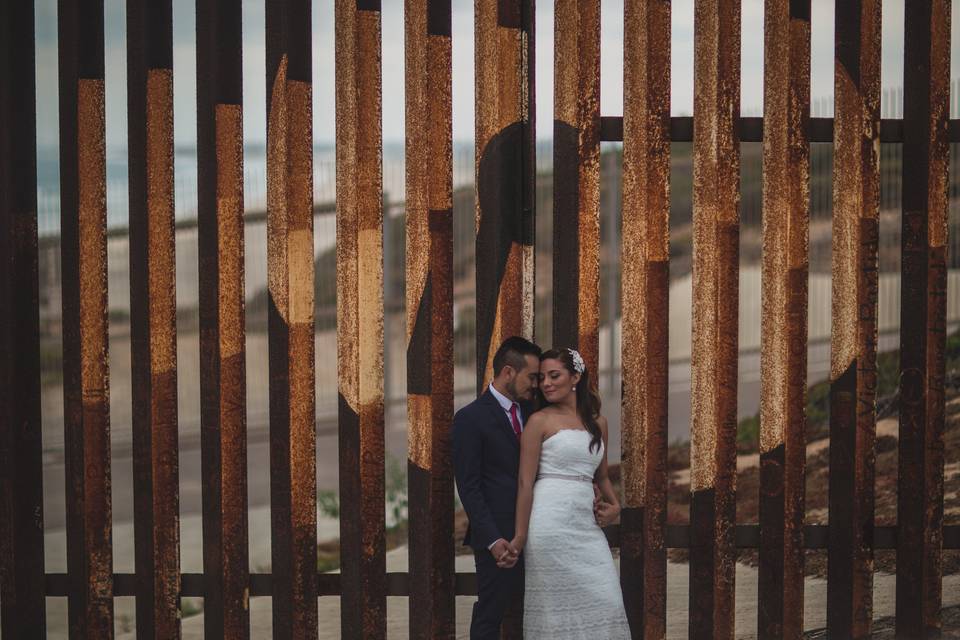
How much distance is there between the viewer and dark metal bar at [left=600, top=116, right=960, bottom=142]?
3998 mm

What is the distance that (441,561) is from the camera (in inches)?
161

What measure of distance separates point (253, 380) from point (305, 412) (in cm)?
369

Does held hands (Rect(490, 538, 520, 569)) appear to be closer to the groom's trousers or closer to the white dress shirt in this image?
the groom's trousers

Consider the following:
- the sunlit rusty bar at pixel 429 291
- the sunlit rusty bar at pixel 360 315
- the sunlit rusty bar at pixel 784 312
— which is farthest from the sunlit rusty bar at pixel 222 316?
the sunlit rusty bar at pixel 784 312

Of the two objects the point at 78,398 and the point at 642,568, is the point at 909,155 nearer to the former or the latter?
the point at 642,568

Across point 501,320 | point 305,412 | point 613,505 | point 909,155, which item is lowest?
point 613,505

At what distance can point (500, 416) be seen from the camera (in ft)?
11.8

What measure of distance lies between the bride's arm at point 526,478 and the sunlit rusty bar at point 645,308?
2.09 feet

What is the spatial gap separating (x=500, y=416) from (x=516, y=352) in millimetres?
224

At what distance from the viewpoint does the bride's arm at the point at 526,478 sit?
138 inches

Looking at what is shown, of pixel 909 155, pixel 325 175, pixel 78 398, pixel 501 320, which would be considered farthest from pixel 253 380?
pixel 909 155

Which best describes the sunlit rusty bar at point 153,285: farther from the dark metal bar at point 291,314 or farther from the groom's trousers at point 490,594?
the groom's trousers at point 490,594

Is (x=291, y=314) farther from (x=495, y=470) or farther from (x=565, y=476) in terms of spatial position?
(x=565, y=476)

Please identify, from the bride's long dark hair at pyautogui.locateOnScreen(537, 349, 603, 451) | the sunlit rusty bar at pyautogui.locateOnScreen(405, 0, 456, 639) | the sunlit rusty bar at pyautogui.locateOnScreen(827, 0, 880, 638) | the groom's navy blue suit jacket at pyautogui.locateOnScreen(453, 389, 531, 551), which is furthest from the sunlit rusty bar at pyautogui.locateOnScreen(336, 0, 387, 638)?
the sunlit rusty bar at pyautogui.locateOnScreen(827, 0, 880, 638)
